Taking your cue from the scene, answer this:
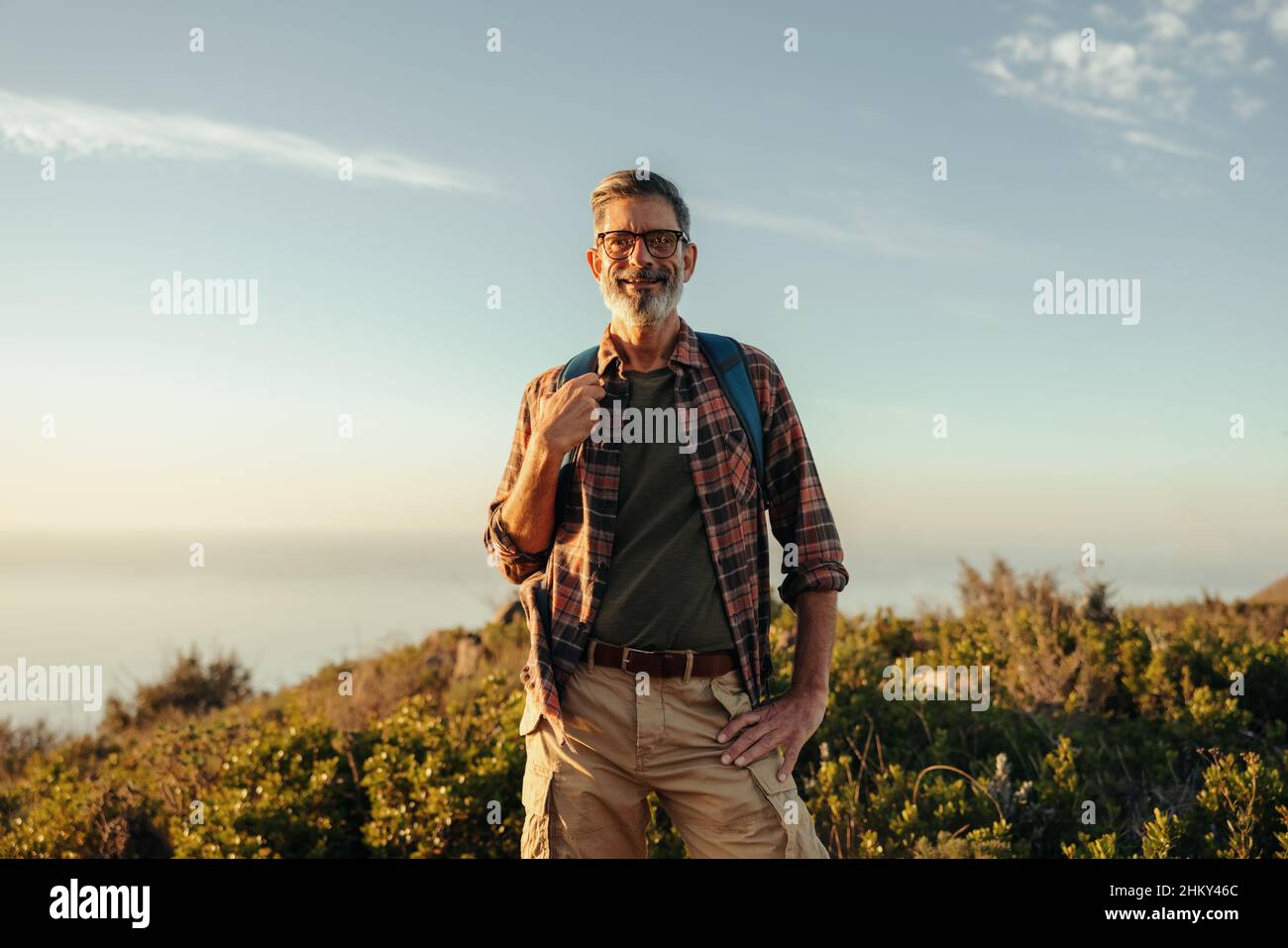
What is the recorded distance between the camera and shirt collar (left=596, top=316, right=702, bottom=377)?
368 centimetres

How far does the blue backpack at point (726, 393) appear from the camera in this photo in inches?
144

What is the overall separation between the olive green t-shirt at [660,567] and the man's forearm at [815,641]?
304 millimetres

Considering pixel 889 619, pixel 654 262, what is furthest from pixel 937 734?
pixel 654 262

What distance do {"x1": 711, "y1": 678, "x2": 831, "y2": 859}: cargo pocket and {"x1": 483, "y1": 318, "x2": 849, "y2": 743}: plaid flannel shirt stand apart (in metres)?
0.10

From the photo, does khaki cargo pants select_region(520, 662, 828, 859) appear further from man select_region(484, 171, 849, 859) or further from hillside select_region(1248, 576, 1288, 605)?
hillside select_region(1248, 576, 1288, 605)

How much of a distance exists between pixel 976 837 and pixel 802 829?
2355mm

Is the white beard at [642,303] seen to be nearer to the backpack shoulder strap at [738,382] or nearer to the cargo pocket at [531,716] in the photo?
the backpack shoulder strap at [738,382]

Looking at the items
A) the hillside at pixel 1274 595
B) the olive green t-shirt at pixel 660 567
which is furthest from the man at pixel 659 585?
the hillside at pixel 1274 595

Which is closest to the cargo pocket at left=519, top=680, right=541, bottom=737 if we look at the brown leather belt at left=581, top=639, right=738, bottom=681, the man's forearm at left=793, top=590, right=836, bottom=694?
the brown leather belt at left=581, top=639, right=738, bottom=681

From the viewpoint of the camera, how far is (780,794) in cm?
344

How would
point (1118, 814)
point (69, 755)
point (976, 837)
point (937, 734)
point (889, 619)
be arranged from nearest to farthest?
point (976, 837) < point (1118, 814) < point (937, 734) < point (889, 619) < point (69, 755)

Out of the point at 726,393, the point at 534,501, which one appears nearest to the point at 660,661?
the point at 534,501

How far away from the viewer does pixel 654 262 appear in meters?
3.65
